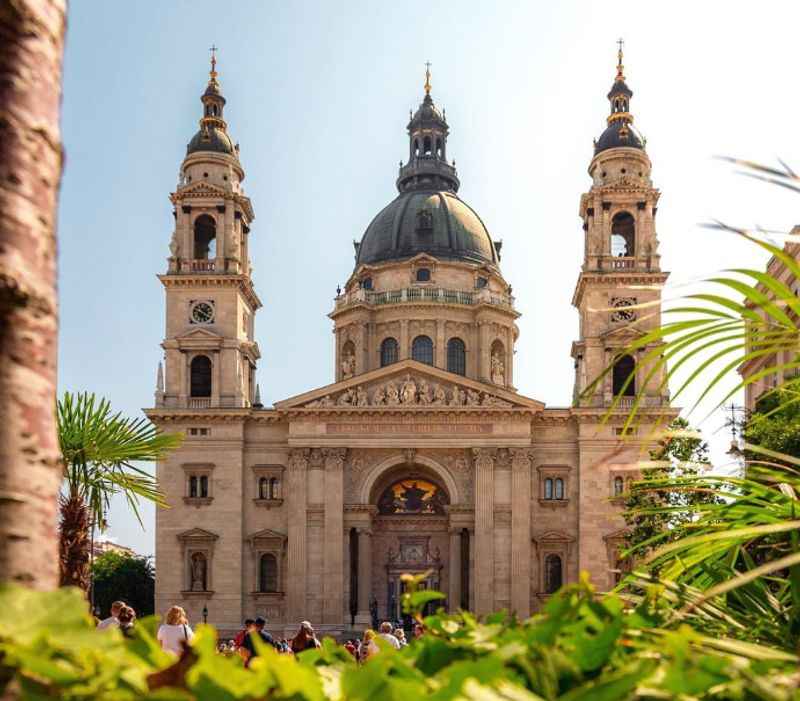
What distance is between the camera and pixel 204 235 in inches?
2251

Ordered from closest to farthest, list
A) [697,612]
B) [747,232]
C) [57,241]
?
[57,241] → [747,232] → [697,612]

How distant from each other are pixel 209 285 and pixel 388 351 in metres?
12.9

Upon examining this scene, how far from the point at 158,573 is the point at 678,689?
5215cm

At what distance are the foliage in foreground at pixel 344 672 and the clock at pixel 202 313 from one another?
174ft

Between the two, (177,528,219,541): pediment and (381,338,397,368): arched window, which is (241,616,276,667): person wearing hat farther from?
(381,338,397,368): arched window

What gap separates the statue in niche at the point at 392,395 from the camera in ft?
171

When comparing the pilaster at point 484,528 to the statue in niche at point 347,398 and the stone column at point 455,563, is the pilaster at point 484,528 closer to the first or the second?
the stone column at point 455,563

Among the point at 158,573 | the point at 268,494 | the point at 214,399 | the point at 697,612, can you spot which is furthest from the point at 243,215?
the point at 697,612

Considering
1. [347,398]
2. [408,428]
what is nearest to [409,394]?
[408,428]

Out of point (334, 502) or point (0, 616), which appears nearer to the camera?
point (0, 616)

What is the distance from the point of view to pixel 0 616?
2023 mm

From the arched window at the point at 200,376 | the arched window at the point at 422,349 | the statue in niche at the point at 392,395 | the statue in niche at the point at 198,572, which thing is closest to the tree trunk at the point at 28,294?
the statue in niche at the point at 392,395

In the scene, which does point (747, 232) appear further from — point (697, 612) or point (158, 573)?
point (158, 573)

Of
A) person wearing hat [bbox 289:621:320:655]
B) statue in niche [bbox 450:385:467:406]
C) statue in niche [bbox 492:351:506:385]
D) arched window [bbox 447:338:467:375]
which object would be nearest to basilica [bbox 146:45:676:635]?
statue in niche [bbox 450:385:467:406]
